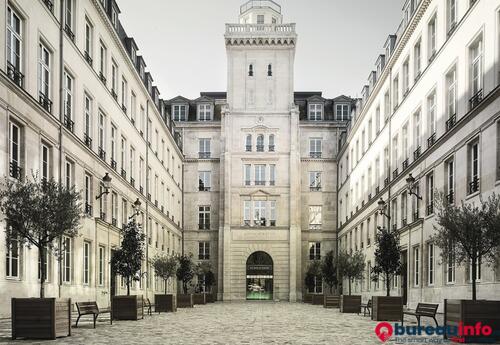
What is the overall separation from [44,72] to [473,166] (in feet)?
54.8

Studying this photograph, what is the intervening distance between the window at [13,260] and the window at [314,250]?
45.8 m

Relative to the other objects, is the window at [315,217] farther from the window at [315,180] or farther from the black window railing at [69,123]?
the black window railing at [69,123]

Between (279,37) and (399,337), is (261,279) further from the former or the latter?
(399,337)

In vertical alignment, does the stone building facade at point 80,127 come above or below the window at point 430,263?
above

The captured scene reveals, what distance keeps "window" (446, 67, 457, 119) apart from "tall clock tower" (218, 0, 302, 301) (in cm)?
3533

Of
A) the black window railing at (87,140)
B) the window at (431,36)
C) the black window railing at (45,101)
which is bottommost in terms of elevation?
the black window railing at (87,140)

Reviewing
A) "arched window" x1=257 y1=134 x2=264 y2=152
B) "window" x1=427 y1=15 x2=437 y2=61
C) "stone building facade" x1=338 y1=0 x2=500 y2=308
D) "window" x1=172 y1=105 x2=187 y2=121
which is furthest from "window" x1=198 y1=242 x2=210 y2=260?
"window" x1=427 y1=15 x2=437 y2=61

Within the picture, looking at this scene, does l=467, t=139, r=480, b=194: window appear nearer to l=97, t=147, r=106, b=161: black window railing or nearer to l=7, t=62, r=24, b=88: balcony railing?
l=7, t=62, r=24, b=88: balcony railing

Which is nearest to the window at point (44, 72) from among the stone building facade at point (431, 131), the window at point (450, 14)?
the stone building facade at point (431, 131)

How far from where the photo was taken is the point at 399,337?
707 inches

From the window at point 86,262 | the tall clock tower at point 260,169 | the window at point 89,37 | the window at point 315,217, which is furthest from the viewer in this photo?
the window at point 315,217

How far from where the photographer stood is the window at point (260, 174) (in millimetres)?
65188

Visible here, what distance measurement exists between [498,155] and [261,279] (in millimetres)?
44198

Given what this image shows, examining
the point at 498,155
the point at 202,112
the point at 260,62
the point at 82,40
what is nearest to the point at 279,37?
the point at 260,62
